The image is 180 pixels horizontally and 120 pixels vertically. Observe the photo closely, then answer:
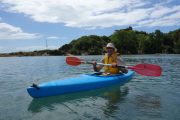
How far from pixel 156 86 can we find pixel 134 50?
8568 centimetres

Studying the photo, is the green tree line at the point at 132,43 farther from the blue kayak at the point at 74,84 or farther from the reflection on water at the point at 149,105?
the reflection on water at the point at 149,105

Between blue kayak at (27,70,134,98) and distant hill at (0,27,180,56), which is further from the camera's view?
distant hill at (0,27,180,56)

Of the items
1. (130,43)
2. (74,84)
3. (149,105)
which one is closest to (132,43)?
(130,43)

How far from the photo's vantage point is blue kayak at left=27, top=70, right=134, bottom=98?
9.77 meters

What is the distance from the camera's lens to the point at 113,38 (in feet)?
337

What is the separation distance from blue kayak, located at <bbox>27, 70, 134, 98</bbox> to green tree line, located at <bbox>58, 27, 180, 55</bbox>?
3090 inches

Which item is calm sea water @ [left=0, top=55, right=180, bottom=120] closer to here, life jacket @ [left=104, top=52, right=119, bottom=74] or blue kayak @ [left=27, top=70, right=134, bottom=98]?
blue kayak @ [left=27, top=70, right=134, bottom=98]

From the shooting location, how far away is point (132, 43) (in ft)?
322

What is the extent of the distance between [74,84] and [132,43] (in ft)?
292

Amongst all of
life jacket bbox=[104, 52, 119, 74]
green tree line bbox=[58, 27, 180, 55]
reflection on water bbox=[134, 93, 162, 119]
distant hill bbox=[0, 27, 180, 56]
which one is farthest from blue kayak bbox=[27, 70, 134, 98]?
green tree line bbox=[58, 27, 180, 55]

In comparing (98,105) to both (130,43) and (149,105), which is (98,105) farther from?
(130,43)

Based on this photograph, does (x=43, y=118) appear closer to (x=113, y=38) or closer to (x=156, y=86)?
(x=156, y=86)

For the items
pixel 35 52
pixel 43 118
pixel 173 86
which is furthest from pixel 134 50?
pixel 43 118

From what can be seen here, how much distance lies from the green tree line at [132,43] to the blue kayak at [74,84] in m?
78.5
